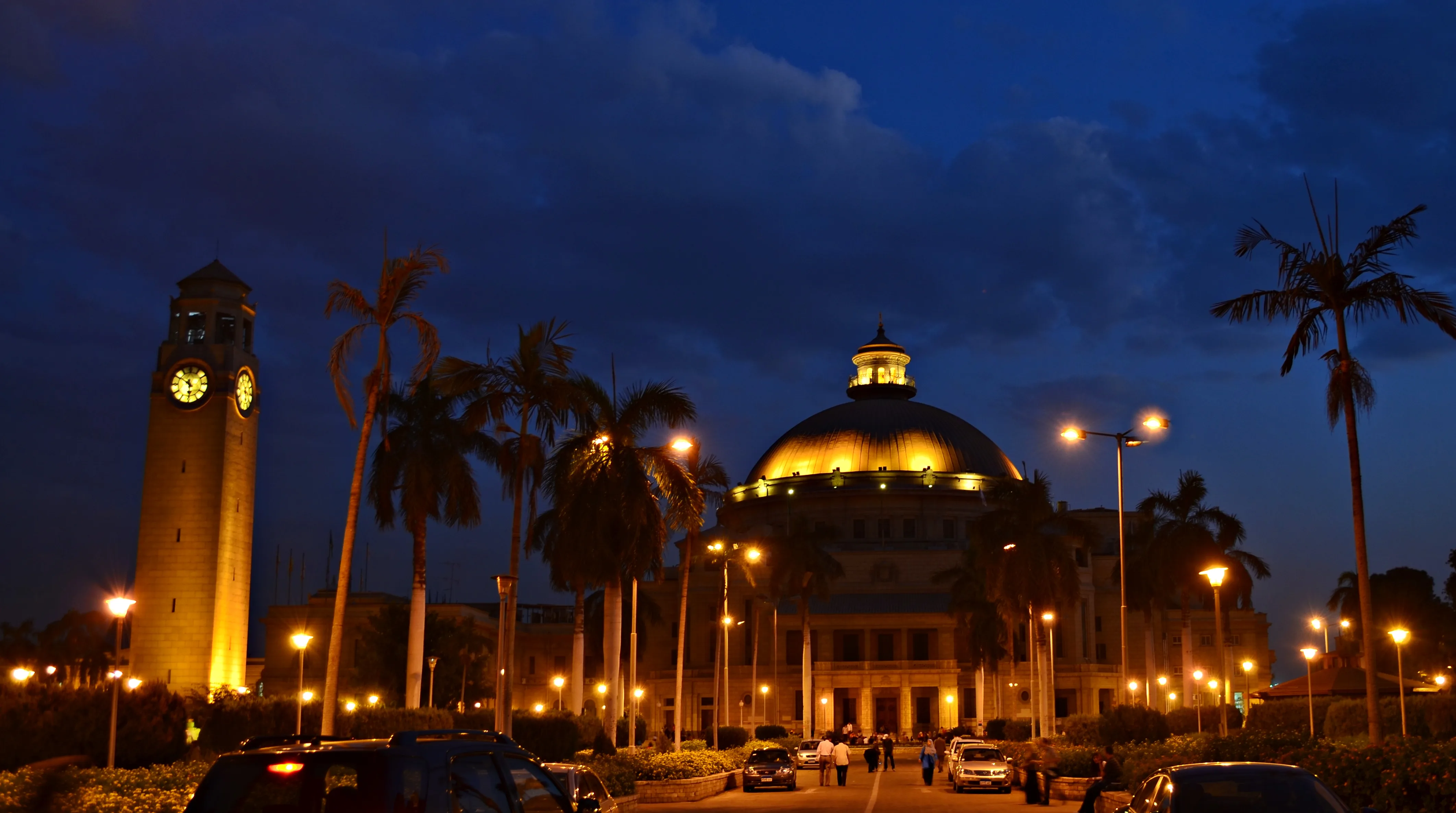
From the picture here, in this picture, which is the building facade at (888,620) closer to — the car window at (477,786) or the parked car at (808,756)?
the parked car at (808,756)

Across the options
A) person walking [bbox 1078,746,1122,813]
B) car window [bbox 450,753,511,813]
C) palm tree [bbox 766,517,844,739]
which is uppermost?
palm tree [bbox 766,517,844,739]

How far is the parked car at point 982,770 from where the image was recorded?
38.2m

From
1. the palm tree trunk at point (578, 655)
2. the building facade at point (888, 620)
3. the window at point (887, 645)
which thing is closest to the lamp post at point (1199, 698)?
the building facade at point (888, 620)

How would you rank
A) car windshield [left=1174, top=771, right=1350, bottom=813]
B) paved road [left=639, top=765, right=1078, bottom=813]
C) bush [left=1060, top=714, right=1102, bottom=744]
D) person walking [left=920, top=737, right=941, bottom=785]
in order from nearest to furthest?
car windshield [left=1174, top=771, right=1350, bottom=813], paved road [left=639, top=765, right=1078, bottom=813], bush [left=1060, top=714, right=1102, bottom=744], person walking [left=920, top=737, right=941, bottom=785]

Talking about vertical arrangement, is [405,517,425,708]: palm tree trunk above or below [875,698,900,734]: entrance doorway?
above

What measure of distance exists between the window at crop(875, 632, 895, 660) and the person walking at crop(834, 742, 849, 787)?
64177 millimetres

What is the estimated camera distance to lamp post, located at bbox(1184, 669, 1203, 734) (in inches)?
1649

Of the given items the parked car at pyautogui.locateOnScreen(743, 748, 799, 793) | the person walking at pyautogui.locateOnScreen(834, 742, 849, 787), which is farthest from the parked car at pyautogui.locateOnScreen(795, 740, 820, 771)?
the parked car at pyautogui.locateOnScreen(743, 748, 799, 793)

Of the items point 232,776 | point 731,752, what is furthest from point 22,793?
point 731,752

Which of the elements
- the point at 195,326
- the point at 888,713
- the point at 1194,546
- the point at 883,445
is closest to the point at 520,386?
the point at 1194,546

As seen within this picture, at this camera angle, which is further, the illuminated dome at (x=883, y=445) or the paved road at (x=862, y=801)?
the illuminated dome at (x=883, y=445)

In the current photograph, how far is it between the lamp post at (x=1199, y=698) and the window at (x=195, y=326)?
2242 inches

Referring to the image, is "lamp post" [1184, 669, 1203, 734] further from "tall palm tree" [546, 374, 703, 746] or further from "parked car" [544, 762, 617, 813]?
"parked car" [544, 762, 617, 813]

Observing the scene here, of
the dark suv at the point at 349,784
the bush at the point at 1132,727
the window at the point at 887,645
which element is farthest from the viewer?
the window at the point at 887,645
